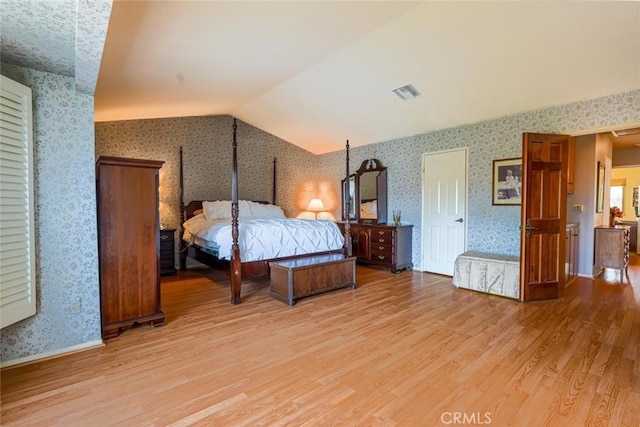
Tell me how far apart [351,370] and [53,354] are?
7.67 ft

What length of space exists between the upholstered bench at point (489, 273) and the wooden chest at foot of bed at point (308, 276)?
1526 millimetres

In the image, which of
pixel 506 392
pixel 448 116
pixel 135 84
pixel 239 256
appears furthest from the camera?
pixel 448 116

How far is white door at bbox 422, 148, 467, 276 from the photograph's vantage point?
15.9 ft

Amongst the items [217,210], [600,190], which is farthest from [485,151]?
[217,210]

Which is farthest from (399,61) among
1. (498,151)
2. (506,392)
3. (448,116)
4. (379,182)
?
(506,392)

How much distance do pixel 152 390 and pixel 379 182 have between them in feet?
16.1

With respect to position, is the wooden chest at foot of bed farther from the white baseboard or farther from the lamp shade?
the lamp shade

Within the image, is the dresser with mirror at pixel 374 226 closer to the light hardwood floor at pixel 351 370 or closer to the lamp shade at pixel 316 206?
the lamp shade at pixel 316 206

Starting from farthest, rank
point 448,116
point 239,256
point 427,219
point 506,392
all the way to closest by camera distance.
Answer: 1. point 427,219
2. point 448,116
3. point 239,256
4. point 506,392

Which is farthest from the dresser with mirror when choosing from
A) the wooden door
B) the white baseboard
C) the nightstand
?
the white baseboard

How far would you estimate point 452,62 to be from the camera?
3.46 metres

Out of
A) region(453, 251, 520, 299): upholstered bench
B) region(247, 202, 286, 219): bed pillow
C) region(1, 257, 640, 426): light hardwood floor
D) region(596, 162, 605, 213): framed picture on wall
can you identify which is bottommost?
region(1, 257, 640, 426): light hardwood floor

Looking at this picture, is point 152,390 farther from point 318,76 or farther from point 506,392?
point 318,76

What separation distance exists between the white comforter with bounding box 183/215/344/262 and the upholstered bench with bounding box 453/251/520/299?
5.82 ft
